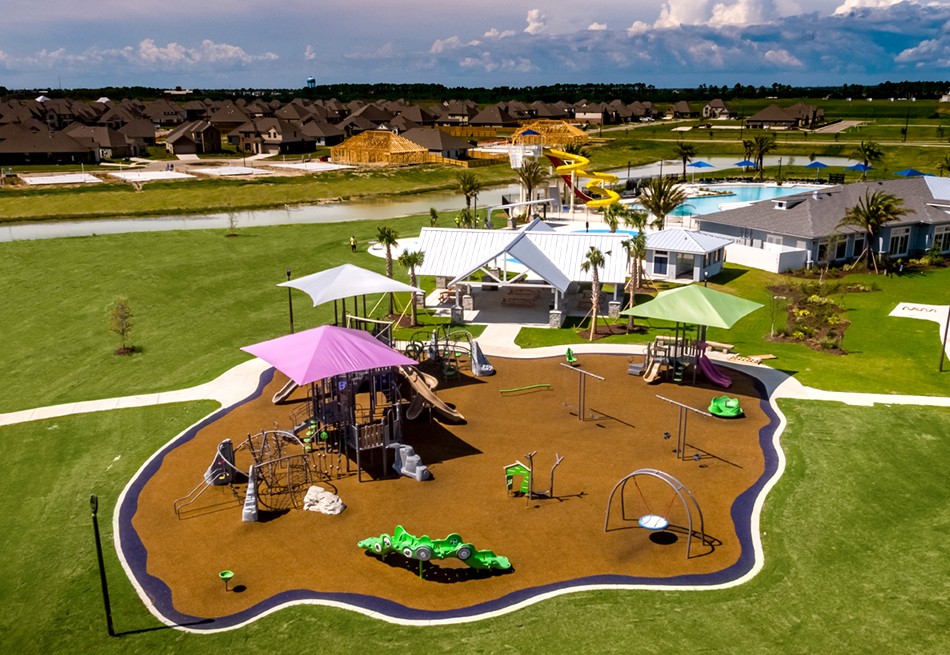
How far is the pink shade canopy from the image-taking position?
23.5 m

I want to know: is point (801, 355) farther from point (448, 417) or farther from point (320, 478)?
point (320, 478)

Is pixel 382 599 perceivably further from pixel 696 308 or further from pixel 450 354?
pixel 696 308

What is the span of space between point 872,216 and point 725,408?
2844 centimetres

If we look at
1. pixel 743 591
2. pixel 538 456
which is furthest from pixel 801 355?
pixel 743 591

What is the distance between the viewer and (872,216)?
48.6 meters

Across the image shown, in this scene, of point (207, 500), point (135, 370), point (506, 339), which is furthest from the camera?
point (506, 339)

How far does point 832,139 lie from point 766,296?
9929 cm

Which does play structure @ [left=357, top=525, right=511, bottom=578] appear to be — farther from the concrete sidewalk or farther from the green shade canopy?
the green shade canopy

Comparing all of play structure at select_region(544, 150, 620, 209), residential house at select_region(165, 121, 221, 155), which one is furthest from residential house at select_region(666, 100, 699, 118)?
play structure at select_region(544, 150, 620, 209)

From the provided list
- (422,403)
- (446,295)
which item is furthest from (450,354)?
(446,295)

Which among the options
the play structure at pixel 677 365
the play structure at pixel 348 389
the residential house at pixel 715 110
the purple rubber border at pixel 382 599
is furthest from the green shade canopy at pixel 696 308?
the residential house at pixel 715 110

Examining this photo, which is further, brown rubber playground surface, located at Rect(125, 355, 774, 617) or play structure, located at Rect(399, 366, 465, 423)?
play structure, located at Rect(399, 366, 465, 423)

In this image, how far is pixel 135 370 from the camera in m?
32.8

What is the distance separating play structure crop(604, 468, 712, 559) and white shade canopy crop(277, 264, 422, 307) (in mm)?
14279
